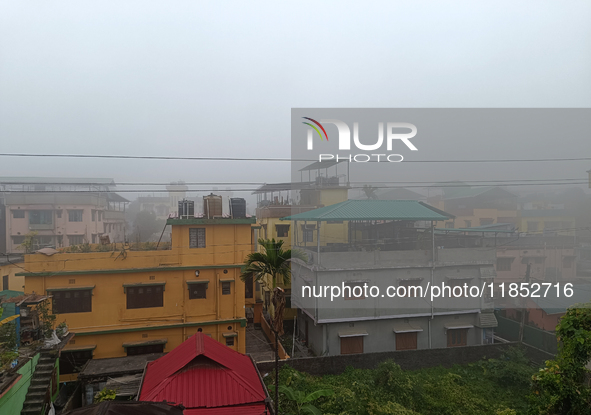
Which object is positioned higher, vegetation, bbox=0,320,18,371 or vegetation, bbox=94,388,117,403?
vegetation, bbox=0,320,18,371

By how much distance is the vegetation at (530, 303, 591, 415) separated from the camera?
5602 millimetres

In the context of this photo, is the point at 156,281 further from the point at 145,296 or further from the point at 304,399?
the point at 304,399

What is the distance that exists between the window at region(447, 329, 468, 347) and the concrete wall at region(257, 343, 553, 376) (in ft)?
4.28

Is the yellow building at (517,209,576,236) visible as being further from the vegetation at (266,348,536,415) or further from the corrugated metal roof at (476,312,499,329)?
the vegetation at (266,348,536,415)

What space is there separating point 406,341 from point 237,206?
→ 902cm

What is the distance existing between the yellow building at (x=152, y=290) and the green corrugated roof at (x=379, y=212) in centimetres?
338

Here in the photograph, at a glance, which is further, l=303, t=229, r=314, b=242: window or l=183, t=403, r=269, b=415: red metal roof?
l=303, t=229, r=314, b=242: window

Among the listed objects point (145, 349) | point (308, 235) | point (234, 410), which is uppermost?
point (308, 235)

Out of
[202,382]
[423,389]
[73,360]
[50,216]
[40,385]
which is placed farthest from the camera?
[50,216]

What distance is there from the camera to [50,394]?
9.66 m

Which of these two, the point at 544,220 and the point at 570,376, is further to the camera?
the point at 544,220

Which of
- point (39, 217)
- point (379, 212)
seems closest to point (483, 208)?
point (379, 212)

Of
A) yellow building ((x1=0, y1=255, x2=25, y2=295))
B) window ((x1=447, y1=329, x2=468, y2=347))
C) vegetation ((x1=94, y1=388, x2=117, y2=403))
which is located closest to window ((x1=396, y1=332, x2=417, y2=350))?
window ((x1=447, y1=329, x2=468, y2=347))

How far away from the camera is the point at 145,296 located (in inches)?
523
